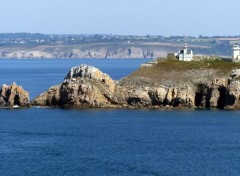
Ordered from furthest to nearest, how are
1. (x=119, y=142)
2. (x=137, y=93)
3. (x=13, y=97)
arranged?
(x=13, y=97)
(x=137, y=93)
(x=119, y=142)

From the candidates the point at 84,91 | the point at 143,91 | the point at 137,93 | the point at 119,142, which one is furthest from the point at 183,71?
the point at 119,142

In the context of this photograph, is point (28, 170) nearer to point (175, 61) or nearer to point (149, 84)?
point (149, 84)

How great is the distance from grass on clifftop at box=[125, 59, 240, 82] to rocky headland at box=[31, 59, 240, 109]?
13 centimetres

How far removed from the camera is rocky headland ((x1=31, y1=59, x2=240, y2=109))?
93125 mm

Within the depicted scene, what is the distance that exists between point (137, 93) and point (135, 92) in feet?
0.81

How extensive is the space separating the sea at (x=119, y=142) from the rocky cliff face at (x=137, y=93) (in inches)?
93.7

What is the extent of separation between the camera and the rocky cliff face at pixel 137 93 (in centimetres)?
9331

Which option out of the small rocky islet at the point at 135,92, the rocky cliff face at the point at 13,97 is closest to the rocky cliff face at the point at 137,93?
the small rocky islet at the point at 135,92

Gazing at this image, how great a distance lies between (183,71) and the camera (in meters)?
99.7

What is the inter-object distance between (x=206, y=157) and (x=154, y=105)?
3319 cm

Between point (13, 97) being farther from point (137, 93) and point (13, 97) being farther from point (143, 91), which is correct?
point (143, 91)

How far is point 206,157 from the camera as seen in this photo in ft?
202

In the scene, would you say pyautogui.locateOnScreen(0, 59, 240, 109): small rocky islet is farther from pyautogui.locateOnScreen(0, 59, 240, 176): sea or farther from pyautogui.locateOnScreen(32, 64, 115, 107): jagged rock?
pyautogui.locateOnScreen(0, 59, 240, 176): sea

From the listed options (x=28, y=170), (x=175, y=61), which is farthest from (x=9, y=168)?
(x=175, y=61)
